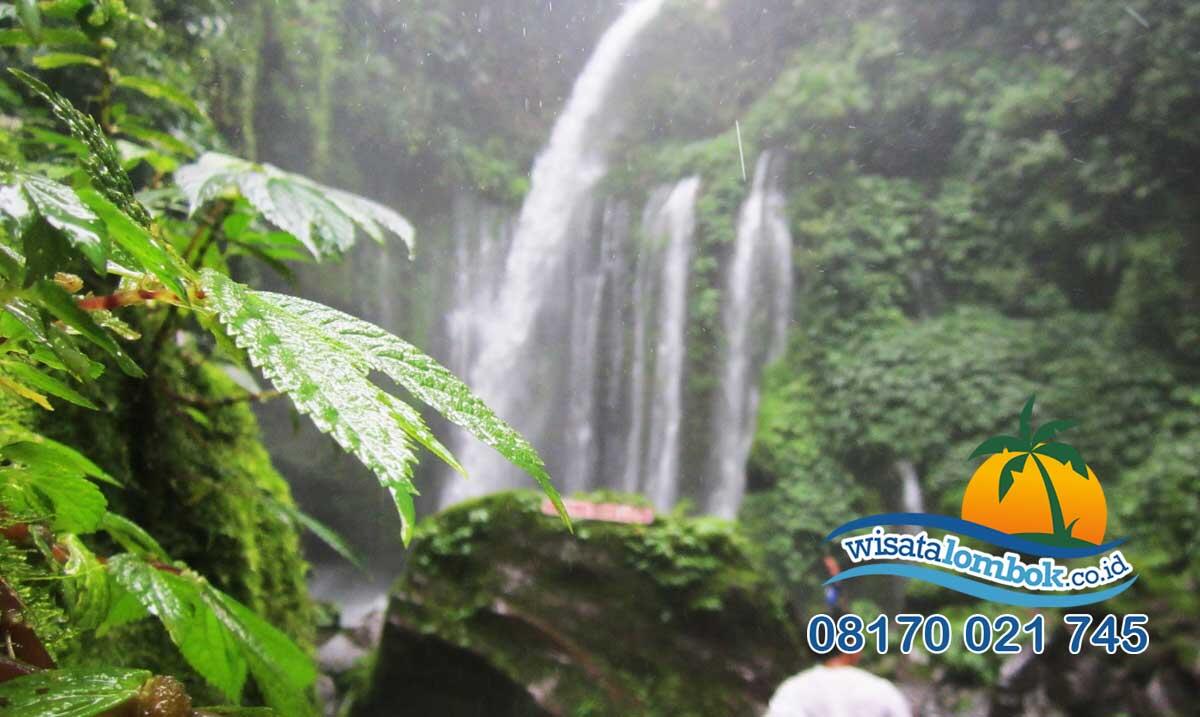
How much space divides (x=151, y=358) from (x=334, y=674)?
235 cm

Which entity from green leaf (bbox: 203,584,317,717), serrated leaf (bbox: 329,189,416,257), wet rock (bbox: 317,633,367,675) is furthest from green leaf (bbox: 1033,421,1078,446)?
wet rock (bbox: 317,633,367,675)

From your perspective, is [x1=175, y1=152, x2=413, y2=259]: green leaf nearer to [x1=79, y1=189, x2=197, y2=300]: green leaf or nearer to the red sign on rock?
[x1=79, y1=189, x2=197, y2=300]: green leaf

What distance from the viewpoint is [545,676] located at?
81.0 inches

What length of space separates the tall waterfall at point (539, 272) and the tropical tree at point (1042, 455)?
3.03 metres

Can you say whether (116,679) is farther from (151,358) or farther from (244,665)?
(151,358)

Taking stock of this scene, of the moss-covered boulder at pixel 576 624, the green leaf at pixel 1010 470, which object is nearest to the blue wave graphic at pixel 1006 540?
the green leaf at pixel 1010 470

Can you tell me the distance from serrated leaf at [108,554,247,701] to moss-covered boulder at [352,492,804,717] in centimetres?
187

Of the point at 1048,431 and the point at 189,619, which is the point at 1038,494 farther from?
the point at 189,619

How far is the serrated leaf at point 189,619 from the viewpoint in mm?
334

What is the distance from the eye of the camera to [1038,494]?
1.94m

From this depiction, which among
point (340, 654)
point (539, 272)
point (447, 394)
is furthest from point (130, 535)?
point (539, 272)

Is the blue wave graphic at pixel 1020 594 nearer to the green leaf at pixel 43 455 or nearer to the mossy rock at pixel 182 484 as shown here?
the mossy rock at pixel 182 484

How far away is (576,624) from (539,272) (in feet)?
11.3

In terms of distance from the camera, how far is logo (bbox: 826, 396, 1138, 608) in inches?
77.7
